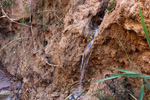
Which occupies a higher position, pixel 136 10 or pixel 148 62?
pixel 136 10

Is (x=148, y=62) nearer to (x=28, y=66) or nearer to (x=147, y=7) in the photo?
(x=147, y=7)

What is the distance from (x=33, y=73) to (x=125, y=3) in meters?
2.15

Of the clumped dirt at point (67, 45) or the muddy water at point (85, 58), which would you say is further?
the muddy water at point (85, 58)

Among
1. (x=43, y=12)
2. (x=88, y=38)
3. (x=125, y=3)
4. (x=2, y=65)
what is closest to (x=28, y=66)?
(x=2, y=65)

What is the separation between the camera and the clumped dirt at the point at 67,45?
196cm

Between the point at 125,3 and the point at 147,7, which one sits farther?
the point at 125,3

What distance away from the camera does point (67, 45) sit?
2.61m

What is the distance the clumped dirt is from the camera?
196cm

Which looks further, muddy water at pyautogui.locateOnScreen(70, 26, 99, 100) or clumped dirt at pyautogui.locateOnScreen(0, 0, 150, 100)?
muddy water at pyautogui.locateOnScreen(70, 26, 99, 100)

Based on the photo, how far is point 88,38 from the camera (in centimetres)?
248

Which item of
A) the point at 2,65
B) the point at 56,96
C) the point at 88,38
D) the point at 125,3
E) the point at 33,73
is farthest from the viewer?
the point at 2,65

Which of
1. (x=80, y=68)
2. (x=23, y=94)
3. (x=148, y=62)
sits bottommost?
(x=23, y=94)

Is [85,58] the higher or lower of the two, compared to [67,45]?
lower

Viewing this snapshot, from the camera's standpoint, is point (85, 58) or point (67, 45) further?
point (67, 45)
